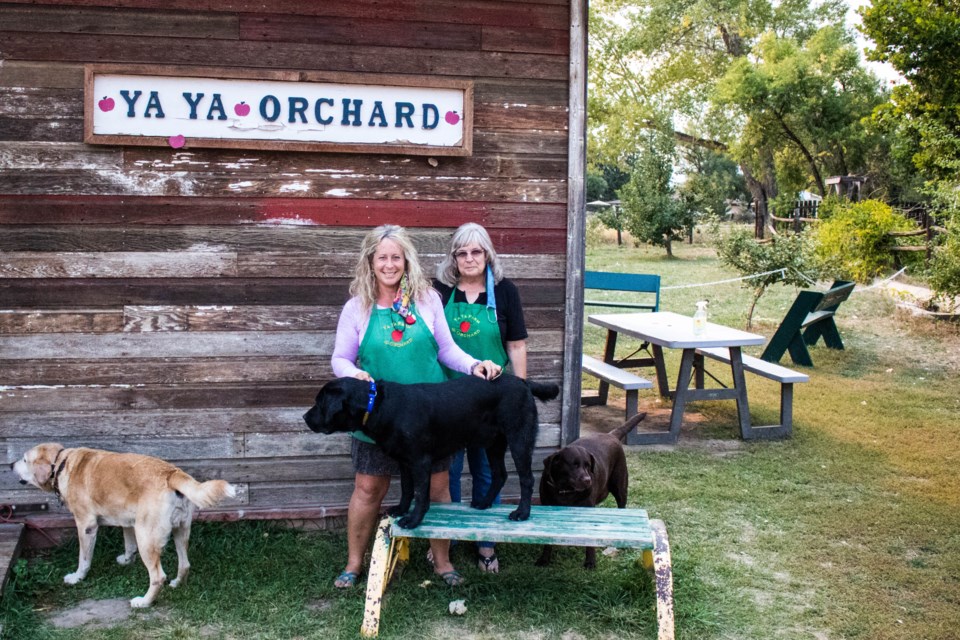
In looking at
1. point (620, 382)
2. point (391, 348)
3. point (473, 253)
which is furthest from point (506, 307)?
point (620, 382)

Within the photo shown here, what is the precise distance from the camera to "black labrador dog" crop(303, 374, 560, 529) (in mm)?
3799

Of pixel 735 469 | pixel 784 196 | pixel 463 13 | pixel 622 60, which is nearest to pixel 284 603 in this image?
pixel 463 13

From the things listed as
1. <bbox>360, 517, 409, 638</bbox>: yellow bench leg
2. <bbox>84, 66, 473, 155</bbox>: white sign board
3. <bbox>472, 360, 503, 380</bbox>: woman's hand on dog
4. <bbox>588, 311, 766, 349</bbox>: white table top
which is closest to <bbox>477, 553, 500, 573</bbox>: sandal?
<bbox>360, 517, 409, 638</bbox>: yellow bench leg

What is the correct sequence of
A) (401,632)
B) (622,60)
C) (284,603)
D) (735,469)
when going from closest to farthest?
(401,632) → (284,603) → (735,469) → (622,60)

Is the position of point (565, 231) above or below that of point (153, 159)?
below

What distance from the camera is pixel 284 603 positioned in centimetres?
439

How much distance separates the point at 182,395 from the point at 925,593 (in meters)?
4.14

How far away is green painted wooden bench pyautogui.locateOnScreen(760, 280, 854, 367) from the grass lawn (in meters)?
3.01

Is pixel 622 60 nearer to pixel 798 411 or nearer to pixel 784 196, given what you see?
pixel 784 196

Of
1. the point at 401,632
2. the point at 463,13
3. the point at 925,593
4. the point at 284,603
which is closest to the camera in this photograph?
the point at 401,632

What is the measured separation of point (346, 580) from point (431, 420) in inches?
43.7

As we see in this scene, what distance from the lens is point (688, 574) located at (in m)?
4.84

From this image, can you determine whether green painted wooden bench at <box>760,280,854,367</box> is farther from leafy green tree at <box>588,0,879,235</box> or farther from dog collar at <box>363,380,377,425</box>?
leafy green tree at <box>588,0,879,235</box>

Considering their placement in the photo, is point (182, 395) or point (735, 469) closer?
point (182, 395)
